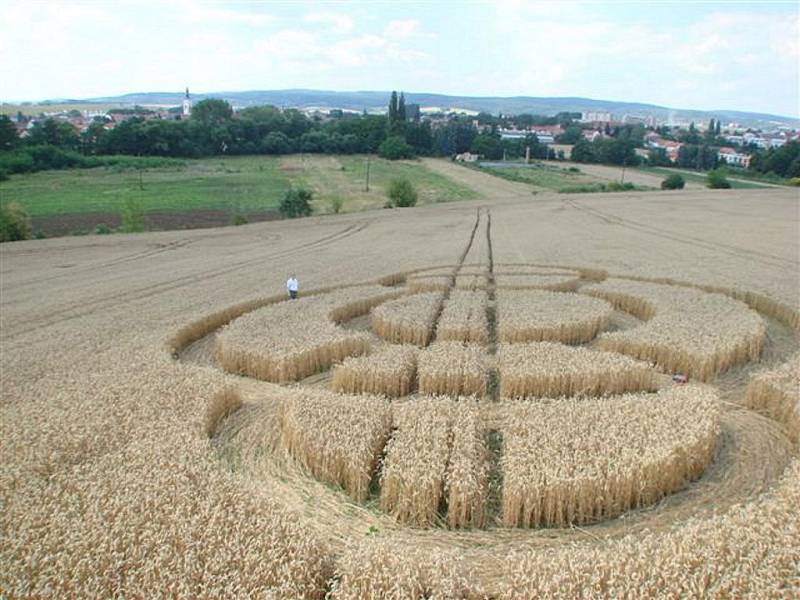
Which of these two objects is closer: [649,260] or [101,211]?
[649,260]

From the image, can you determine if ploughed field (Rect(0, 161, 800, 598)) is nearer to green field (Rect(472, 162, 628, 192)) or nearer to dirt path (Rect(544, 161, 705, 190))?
green field (Rect(472, 162, 628, 192))

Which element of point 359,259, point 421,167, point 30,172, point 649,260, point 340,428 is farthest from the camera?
point 421,167

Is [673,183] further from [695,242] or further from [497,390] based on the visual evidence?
[497,390]

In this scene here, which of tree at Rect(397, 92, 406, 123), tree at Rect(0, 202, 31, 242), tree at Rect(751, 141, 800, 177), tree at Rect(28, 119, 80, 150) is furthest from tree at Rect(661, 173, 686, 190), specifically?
tree at Rect(28, 119, 80, 150)

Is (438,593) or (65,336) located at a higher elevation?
(438,593)

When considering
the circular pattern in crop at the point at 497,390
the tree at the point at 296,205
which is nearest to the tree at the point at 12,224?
the tree at the point at 296,205

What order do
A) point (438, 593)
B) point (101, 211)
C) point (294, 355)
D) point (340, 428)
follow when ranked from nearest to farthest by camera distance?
point (438, 593)
point (340, 428)
point (294, 355)
point (101, 211)

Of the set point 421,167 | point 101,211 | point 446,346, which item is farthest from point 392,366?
point 421,167

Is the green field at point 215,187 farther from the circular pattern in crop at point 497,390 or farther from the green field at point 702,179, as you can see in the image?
the circular pattern in crop at point 497,390

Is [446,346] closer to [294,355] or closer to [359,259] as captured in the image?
[294,355]
